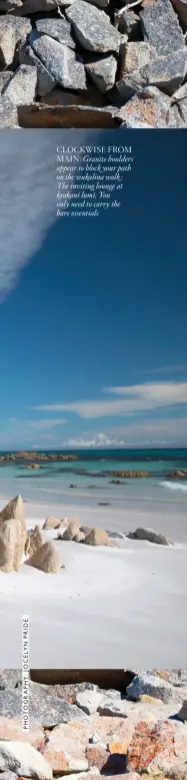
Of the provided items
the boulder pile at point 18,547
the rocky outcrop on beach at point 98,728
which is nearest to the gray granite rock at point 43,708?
the rocky outcrop on beach at point 98,728

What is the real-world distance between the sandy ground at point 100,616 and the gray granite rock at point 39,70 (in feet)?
3.90

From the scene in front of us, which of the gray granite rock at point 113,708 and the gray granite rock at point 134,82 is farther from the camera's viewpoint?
the gray granite rock at point 134,82

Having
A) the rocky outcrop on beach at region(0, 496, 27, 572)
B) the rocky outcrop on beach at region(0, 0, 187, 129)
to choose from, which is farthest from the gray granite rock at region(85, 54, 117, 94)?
the rocky outcrop on beach at region(0, 496, 27, 572)

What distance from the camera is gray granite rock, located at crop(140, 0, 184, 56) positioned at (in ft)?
6.68

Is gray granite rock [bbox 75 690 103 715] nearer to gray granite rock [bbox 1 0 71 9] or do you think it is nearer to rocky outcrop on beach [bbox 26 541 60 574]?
rocky outcrop on beach [bbox 26 541 60 574]

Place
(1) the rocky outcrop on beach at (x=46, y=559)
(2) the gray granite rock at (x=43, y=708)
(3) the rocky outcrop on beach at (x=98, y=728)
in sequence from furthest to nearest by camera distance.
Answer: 1. (1) the rocky outcrop on beach at (x=46, y=559)
2. (2) the gray granite rock at (x=43, y=708)
3. (3) the rocky outcrop on beach at (x=98, y=728)

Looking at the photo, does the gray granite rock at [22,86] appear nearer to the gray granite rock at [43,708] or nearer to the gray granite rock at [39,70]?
the gray granite rock at [39,70]

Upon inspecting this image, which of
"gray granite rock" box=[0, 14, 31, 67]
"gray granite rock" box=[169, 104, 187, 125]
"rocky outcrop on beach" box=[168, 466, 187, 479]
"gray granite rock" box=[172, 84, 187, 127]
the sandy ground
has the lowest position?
the sandy ground

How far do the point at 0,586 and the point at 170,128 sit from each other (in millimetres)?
1209

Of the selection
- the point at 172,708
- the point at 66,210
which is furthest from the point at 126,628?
the point at 66,210

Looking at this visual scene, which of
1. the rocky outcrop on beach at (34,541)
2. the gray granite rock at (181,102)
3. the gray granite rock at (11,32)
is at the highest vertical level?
the gray granite rock at (11,32)

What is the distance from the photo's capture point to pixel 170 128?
197 centimetres

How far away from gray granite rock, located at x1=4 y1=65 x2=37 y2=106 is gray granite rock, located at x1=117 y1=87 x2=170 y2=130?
236mm

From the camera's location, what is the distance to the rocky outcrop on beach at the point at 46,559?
1.98m
